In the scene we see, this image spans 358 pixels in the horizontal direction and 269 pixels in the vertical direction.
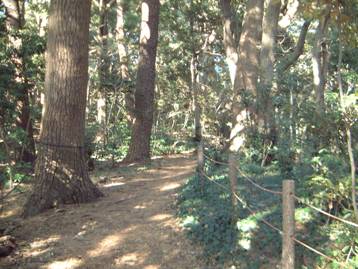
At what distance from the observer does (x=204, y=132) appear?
1791cm

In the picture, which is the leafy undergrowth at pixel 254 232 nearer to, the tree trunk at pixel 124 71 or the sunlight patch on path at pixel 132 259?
the sunlight patch on path at pixel 132 259

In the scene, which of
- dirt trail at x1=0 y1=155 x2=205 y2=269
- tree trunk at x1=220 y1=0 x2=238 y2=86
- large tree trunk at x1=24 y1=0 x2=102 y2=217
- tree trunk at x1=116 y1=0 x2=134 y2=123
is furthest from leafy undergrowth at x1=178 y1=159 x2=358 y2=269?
tree trunk at x1=220 y1=0 x2=238 y2=86

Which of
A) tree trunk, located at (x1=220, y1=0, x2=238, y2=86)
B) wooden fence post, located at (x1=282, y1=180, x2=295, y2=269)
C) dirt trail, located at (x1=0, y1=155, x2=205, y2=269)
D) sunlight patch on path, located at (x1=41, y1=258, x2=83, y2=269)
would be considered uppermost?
tree trunk, located at (x1=220, y1=0, x2=238, y2=86)

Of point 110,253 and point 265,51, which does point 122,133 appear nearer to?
point 265,51

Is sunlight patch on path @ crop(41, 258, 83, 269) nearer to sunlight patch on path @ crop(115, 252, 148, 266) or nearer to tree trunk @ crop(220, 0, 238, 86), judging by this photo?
sunlight patch on path @ crop(115, 252, 148, 266)

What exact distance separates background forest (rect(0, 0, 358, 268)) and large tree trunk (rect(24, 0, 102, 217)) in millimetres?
245

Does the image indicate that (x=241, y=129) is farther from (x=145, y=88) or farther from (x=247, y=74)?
(x=145, y=88)

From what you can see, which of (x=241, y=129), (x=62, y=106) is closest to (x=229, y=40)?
(x=241, y=129)

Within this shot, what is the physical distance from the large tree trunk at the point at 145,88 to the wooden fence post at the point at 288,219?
10.2 meters

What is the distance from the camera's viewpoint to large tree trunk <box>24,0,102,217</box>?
8.20 m

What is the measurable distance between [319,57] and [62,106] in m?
11.1

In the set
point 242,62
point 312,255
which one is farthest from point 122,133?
point 312,255

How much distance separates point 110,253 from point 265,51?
27.3ft

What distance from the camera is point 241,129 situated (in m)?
10.9
